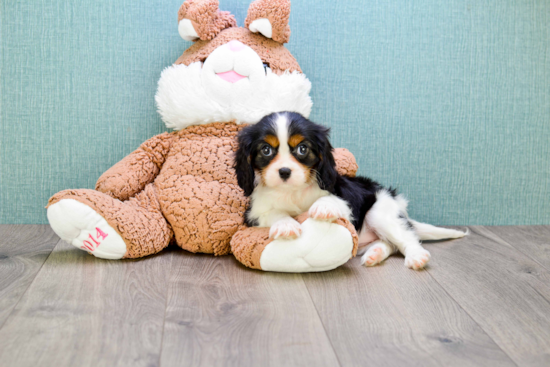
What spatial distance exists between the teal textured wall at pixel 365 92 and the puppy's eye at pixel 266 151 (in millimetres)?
769

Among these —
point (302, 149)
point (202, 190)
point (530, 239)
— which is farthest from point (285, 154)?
point (530, 239)

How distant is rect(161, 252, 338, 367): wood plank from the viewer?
121 centimetres

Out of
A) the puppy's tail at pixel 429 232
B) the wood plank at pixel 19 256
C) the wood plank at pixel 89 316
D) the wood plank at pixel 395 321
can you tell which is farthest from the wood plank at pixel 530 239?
the wood plank at pixel 19 256

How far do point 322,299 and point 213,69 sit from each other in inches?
41.1

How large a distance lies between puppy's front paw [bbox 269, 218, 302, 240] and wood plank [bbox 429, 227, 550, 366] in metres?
0.53

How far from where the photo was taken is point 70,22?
232cm

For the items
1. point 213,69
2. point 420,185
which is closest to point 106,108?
point 213,69

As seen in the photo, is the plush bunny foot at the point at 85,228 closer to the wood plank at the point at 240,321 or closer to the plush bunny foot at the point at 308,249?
the wood plank at the point at 240,321

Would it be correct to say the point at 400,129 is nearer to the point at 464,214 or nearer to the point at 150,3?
the point at 464,214

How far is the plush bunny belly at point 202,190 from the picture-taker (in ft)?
6.39

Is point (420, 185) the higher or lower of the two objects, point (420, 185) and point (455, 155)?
the lower

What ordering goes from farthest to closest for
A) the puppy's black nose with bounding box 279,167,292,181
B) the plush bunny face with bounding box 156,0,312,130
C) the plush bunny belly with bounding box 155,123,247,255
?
the plush bunny face with bounding box 156,0,312,130 < the plush bunny belly with bounding box 155,123,247,255 < the puppy's black nose with bounding box 279,167,292,181

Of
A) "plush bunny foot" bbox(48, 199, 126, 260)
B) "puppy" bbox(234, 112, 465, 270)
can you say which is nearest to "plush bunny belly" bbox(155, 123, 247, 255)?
"puppy" bbox(234, 112, 465, 270)

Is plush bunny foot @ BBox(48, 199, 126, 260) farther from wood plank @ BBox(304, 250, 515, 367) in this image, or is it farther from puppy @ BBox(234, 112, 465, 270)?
wood plank @ BBox(304, 250, 515, 367)
